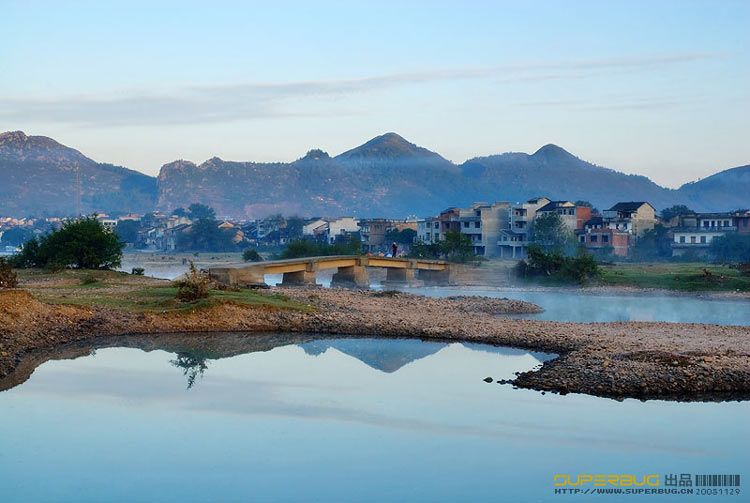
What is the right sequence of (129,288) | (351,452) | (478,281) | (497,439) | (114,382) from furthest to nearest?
(478,281) → (129,288) → (114,382) → (497,439) → (351,452)

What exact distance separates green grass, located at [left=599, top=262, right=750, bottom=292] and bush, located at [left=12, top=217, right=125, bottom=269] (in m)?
32.4

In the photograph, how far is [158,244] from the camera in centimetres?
17100

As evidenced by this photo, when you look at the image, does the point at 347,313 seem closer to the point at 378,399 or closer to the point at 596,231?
the point at 378,399

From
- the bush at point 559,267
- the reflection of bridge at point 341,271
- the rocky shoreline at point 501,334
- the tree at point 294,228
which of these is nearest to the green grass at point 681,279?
the bush at point 559,267

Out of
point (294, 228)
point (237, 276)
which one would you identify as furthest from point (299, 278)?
point (294, 228)

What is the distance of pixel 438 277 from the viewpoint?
75875 millimetres

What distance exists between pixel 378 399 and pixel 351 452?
5.62 metres

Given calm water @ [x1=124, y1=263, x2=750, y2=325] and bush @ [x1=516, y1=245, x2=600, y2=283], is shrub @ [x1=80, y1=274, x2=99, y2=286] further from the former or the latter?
bush @ [x1=516, y1=245, x2=600, y2=283]

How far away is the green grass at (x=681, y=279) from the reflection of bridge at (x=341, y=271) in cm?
1236

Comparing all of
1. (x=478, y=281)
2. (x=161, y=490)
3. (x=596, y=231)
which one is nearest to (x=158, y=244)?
(x=596, y=231)

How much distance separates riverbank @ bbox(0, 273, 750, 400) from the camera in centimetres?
2494

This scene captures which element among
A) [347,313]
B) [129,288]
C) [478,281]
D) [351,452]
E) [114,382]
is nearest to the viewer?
[351,452]

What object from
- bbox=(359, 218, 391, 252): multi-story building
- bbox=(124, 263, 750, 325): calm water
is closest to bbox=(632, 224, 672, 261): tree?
bbox=(359, 218, 391, 252): multi-story building

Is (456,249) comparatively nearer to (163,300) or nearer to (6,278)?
(163,300)
